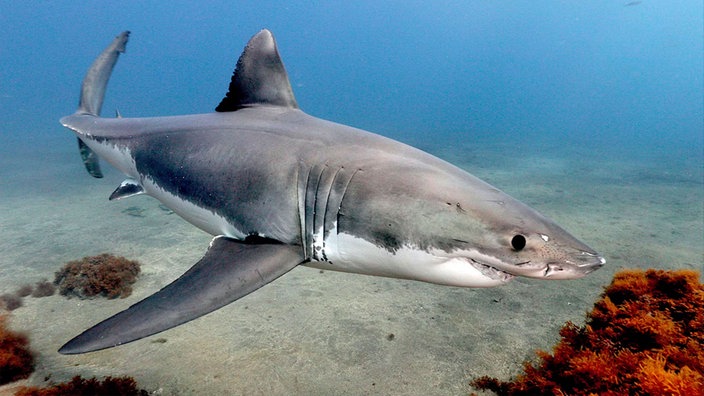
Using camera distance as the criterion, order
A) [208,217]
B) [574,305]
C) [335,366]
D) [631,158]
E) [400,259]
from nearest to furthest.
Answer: [400,259]
[208,217]
[335,366]
[574,305]
[631,158]

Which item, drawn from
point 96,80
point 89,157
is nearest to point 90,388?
point 89,157

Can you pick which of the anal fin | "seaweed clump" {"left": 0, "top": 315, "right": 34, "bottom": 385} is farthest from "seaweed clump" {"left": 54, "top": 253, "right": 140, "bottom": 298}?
the anal fin

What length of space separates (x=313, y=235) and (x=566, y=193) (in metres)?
13.2

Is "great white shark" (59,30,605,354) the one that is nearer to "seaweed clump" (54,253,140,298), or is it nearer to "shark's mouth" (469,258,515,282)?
"shark's mouth" (469,258,515,282)

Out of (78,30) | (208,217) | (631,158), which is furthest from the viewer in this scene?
(78,30)

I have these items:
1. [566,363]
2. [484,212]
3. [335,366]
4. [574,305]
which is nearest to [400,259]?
[484,212]

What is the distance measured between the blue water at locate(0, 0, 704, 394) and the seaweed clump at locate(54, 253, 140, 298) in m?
0.91

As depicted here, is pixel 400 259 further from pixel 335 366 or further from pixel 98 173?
pixel 98 173

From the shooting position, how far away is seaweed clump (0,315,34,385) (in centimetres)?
371

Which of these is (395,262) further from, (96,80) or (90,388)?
(96,80)

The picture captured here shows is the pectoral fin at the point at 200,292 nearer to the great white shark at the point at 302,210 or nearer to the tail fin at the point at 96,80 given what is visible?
the great white shark at the point at 302,210

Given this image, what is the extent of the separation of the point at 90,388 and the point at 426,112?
8573 centimetres

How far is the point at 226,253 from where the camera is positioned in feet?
8.55

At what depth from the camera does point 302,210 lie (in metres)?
2.63
